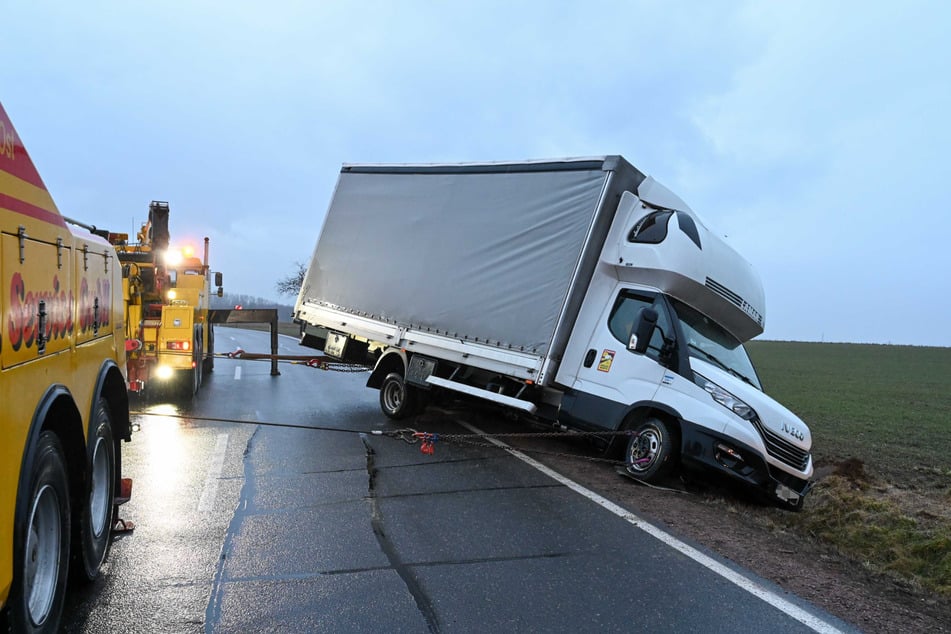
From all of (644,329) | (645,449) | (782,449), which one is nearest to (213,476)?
(645,449)

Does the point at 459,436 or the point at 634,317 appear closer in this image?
the point at 634,317

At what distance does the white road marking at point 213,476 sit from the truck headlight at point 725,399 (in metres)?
4.68

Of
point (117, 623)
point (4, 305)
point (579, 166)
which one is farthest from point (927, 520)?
point (4, 305)

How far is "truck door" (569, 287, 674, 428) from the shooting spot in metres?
7.43

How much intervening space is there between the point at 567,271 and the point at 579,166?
1.28m

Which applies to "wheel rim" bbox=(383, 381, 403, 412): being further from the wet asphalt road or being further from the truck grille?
the truck grille

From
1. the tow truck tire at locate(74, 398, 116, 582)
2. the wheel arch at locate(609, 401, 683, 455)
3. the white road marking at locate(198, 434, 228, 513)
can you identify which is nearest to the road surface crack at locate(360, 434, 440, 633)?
the white road marking at locate(198, 434, 228, 513)

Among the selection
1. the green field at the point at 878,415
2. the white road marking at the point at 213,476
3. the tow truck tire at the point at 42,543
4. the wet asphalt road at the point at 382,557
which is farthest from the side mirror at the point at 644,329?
the tow truck tire at the point at 42,543

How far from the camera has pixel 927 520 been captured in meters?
6.53

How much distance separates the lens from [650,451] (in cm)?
714

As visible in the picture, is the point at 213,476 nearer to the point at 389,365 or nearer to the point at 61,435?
the point at 61,435

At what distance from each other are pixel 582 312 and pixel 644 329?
3.47 ft

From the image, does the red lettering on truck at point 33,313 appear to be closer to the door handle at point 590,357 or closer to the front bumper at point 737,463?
the front bumper at point 737,463

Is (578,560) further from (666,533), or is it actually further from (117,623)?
(117,623)
